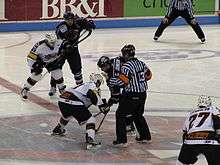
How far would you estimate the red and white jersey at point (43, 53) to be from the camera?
30.5ft

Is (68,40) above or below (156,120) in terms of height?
→ above

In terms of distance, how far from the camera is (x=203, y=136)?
5844 millimetres

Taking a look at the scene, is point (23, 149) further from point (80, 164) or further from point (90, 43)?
point (90, 43)

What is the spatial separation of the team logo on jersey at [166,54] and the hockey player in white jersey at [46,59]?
348 cm

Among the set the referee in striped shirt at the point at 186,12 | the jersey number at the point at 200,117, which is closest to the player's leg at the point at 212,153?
the jersey number at the point at 200,117

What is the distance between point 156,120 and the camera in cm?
863

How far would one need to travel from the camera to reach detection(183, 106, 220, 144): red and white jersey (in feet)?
19.2

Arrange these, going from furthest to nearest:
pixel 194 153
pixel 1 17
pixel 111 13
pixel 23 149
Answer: pixel 111 13
pixel 1 17
pixel 23 149
pixel 194 153

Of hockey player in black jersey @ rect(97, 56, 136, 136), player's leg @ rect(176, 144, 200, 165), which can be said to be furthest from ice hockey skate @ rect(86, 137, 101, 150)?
player's leg @ rect(176, 144, 200, 165)

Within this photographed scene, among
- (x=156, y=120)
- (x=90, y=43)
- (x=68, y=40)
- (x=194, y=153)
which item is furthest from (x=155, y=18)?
(x=194, y=153)

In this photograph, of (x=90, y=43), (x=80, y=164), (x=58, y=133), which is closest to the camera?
(x=80, y=164)

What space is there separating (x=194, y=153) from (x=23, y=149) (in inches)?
82.0

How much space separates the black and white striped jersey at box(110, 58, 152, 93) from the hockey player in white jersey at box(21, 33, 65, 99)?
2.10m

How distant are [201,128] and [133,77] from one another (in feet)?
5.40
